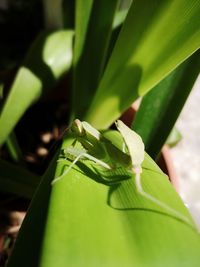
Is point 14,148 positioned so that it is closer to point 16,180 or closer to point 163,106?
point 16,180

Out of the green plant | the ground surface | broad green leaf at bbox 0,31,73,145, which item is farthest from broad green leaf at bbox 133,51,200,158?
the ground surface

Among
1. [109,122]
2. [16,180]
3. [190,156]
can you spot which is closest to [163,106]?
[109,122]

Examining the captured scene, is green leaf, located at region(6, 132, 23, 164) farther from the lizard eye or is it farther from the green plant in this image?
the lizard eye

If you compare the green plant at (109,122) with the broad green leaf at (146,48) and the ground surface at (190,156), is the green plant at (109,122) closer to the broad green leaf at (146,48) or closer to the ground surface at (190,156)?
the broad green leaf at (146,48)

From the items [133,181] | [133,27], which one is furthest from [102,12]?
[133,181]

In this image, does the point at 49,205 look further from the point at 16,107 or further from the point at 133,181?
the point at 16,107

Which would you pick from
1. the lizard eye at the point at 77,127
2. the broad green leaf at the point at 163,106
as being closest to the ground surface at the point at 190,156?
the broad green leaf at the point at 163,106
